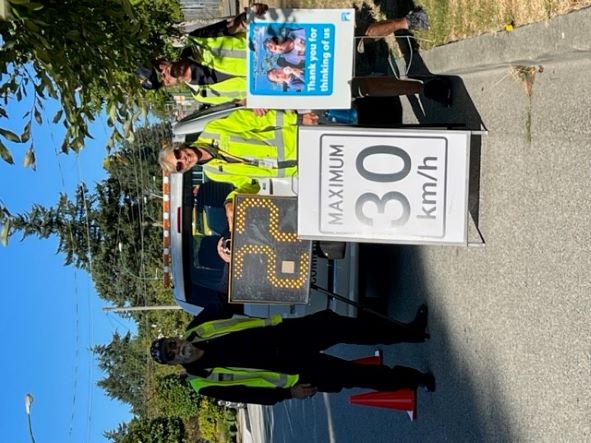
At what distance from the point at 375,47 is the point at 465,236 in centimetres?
346

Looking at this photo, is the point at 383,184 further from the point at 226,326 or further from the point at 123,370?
the point at 123,370

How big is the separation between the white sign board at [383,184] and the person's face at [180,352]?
1.73 metres

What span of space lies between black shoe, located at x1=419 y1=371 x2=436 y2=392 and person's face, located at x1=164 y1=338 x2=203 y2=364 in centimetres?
223

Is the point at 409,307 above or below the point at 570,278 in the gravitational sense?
below

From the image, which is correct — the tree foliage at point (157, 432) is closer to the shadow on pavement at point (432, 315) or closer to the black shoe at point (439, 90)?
the shadow on pavement at point (432, 315)

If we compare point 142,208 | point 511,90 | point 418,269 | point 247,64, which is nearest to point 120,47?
point 247,64

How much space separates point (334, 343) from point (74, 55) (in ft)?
13.5

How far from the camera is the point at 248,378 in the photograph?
23.4ft

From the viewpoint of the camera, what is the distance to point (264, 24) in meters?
6.39

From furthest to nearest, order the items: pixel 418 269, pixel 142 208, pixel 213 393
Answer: pixel 142 208 < pixel 418 269 < pixel 213 393

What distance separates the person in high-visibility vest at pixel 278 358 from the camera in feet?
23.2

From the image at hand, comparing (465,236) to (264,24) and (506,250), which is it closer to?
(506,250)

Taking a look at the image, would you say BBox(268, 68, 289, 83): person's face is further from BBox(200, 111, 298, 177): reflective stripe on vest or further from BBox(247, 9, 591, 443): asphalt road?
BBox(247, 9, 591, 443): asphalt road

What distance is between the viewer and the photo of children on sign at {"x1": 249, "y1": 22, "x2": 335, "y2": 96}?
636 centimetres
